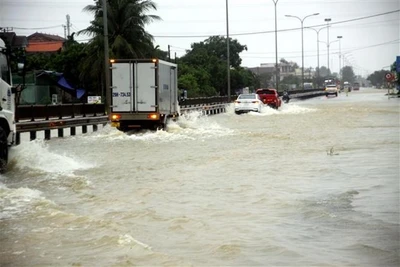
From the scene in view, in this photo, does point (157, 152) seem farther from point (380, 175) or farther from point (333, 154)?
point (380, 175)

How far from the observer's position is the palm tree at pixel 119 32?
47.3 meters

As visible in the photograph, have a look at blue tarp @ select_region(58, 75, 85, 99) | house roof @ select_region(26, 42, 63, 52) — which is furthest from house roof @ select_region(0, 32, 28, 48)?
house roof @ select_region(26, 42, 63, 52)

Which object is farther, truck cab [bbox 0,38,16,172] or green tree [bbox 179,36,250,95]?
green tree [bbox 179,36,250,95]

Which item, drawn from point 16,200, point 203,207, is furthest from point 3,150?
point 203,207

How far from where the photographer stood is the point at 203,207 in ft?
32.4

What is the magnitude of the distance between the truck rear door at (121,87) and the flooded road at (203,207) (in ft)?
16.6

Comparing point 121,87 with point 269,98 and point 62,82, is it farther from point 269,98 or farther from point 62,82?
point 62,82

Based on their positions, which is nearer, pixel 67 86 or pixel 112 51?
pixel 112 51

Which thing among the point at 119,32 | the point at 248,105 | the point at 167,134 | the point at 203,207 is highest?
the point at 119,32

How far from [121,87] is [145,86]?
913 millimetres

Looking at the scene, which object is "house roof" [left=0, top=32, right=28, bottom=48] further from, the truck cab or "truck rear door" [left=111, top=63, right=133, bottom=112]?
"truck rear door" [left=111, top=63, right=133, bottom=112]

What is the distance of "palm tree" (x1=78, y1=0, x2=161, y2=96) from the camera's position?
47281mm

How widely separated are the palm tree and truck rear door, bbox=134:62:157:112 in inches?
911

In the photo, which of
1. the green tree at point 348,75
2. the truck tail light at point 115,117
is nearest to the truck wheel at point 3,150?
the truck tail light at point 115,117
